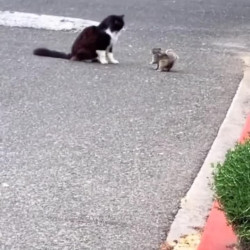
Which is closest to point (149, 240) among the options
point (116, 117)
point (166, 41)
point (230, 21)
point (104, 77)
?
point (116, 117)

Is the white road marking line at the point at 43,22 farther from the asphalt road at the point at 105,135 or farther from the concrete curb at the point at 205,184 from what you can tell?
the concrete curb at the point at 205,184

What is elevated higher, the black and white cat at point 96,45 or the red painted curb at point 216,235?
the red painted curb at point 216,235

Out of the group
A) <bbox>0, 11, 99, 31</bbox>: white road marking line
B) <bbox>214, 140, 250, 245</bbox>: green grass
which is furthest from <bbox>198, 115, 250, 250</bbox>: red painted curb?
<bbox>0, 11, 99, 31</bbox>: white road marking line

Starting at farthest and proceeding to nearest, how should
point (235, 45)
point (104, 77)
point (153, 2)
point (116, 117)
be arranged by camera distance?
point (153, 2)
point (235, 45)
point (104, 77)
point (116, 117)

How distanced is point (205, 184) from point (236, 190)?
192 cm

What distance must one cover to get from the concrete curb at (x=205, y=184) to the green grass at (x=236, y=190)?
0.89m

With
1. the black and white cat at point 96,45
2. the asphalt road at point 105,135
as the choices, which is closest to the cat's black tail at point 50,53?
the black and white cat at point 96,45

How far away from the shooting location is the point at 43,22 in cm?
1365

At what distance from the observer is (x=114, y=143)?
687 centimetres

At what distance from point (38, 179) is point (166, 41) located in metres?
7.26

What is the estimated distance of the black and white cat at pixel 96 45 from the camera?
1056 centimetres

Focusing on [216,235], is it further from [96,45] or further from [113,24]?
[113,24]

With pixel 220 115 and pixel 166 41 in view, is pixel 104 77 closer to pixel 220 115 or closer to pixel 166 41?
pixel 220 115

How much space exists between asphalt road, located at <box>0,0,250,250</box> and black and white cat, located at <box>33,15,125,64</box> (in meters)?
0.18
